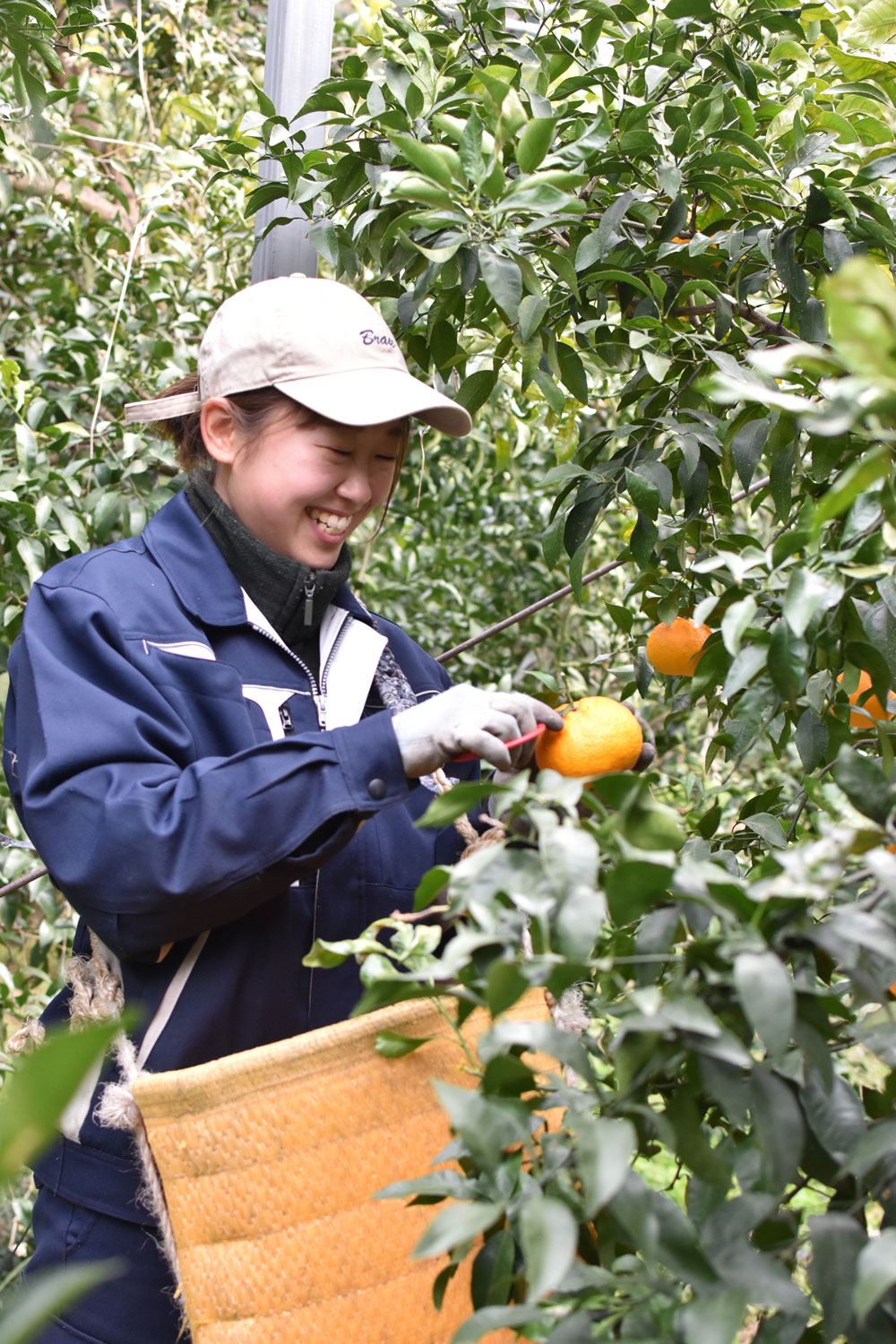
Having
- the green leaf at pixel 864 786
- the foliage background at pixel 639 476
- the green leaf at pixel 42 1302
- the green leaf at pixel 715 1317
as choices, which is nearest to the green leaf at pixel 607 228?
the foliage background at pixel 639 476

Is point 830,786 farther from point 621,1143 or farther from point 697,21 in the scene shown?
point 697,21

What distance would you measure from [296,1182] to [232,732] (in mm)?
462

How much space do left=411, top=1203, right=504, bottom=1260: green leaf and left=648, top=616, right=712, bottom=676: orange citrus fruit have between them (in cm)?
87

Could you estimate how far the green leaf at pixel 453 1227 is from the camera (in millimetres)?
576

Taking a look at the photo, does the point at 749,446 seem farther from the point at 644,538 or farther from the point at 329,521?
the point at 329,521

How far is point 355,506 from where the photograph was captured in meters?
1.43

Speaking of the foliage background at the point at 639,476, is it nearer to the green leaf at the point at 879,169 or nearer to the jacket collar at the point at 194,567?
the green leaf at the point at 879,169

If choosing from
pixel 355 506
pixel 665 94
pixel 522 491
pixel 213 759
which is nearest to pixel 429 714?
pixel 213 759

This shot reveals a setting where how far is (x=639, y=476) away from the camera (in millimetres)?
1265

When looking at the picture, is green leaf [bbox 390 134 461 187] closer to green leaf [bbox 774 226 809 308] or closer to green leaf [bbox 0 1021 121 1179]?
green leaf [bbox 774 226 809 308]

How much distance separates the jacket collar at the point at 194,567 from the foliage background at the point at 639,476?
1.19 ft

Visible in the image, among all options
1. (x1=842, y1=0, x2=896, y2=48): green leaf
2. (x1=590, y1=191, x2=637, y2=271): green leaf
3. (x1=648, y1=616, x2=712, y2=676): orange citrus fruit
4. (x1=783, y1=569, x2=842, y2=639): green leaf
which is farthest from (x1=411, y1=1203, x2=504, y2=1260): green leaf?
(x1=842, y1=0, x2=896, y2=48): green leaf

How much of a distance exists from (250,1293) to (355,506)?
0.82 metres

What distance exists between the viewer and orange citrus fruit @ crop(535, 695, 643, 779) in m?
1.23
